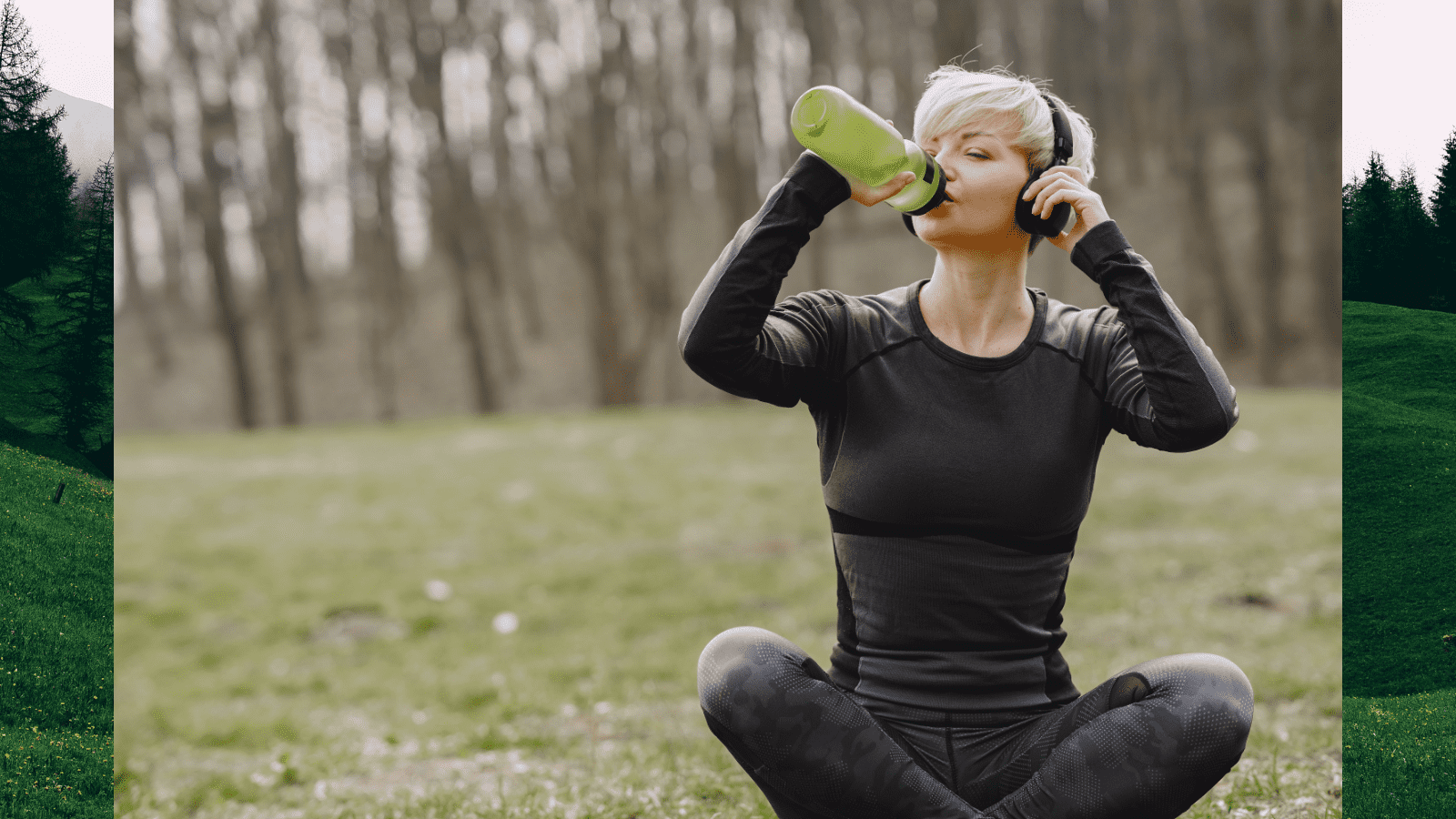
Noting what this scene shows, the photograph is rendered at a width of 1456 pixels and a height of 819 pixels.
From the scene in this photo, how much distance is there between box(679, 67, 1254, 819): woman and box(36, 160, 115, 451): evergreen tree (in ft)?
6.12

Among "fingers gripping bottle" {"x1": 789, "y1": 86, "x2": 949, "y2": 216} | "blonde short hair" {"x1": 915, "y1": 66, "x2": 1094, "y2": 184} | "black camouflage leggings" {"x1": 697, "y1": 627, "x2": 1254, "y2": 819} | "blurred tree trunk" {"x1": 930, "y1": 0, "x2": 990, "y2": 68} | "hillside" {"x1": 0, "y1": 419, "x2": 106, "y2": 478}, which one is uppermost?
"blurred tree trunk" {"x1": 930, "y1": 0, "x2": 990, "y2": 68}

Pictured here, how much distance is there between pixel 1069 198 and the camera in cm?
203

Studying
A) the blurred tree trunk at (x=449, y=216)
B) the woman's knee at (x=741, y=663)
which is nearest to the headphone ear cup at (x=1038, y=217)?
the woman's knee at (x=741, y=663)

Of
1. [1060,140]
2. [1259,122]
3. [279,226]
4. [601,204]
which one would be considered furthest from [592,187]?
[1060,140]

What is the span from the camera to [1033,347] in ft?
7.11

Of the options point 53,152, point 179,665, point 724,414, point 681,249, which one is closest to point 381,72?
point 681,249

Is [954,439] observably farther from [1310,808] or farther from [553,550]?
[553,550]

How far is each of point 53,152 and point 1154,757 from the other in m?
3.18

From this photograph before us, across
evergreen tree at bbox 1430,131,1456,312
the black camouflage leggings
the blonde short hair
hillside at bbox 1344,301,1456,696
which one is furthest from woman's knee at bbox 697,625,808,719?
evergreen tree at bbox 1430,131,1456,312

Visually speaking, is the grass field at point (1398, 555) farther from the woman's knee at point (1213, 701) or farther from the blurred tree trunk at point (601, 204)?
the blurred tree trunk at point (601, 204)

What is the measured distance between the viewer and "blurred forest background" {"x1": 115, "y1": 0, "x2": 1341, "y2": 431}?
12312mm

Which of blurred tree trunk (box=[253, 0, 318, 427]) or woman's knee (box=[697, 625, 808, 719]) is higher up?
blurred tree trunk (box=[253, 0, 318, 427])

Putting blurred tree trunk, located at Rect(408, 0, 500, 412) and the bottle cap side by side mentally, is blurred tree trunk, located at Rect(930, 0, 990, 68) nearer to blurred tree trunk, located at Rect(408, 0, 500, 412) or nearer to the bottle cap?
blurred tree trunk, located at Rect(408, 0, 500, 412)

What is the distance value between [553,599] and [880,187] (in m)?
6.05
